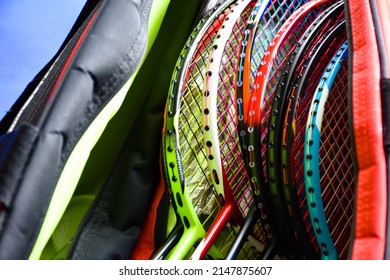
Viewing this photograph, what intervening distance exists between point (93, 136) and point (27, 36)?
20 cm

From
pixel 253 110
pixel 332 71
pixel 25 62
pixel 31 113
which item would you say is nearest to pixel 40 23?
pixel 25 62

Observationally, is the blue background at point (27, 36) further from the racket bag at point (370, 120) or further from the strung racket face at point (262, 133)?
the racket bag at point (370, 120)

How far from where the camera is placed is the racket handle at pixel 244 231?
2.53 ft

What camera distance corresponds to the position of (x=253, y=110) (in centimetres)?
77

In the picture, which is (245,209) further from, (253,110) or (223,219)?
(253,110)

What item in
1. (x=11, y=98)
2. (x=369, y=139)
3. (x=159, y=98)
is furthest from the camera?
(x=159, y=98)

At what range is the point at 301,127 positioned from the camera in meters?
0.87

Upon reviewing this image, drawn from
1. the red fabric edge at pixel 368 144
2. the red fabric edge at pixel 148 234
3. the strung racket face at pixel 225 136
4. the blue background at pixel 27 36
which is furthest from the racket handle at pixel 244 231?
the blue background at pixel 27 36

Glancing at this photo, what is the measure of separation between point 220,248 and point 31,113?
43 cm

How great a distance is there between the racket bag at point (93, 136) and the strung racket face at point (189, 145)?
48 millimetres

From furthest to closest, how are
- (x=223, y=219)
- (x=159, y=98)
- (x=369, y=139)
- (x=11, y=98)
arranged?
1. (x=159, y=98)
2. (x=223, y=219)
3. (x=11, y=98)
4. (x=369, y=139)

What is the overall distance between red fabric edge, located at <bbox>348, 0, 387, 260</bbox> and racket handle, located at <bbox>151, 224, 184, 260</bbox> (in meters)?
0.33

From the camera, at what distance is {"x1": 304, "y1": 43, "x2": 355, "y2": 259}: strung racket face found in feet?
2.40

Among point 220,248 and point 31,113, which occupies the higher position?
point 31,113
